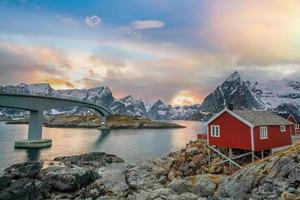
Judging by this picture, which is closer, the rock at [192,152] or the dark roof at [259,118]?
the dark roof at [259,118]

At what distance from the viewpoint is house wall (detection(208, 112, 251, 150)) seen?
2828 cm

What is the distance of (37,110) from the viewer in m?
64.2

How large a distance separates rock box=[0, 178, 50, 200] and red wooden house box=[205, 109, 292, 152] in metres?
17.9

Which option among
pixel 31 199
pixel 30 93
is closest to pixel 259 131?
pixel 31 199

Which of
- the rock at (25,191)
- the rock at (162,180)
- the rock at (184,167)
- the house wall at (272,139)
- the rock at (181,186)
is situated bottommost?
the rock at (25,191)

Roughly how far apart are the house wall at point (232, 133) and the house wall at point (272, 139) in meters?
0.86

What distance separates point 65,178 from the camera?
2517cm

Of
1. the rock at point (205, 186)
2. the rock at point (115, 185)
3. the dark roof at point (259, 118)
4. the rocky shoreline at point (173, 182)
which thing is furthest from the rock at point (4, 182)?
the dark roof at point (259, 118)

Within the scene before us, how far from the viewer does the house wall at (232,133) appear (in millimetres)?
28281

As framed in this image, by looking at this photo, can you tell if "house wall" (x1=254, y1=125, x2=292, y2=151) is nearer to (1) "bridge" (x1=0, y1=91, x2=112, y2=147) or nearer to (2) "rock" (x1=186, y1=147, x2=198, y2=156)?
(2) "rock" (x1=186, y1=147, x2=198, y2=156)

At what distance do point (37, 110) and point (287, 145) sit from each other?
170 ft

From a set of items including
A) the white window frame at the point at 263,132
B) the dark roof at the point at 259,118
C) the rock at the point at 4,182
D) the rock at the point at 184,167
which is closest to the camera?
the rock at the point at 4,182

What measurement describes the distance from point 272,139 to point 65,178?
2073 cm

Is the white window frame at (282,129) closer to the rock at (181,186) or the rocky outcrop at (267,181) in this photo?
the rocky outcrop at (267,181)
